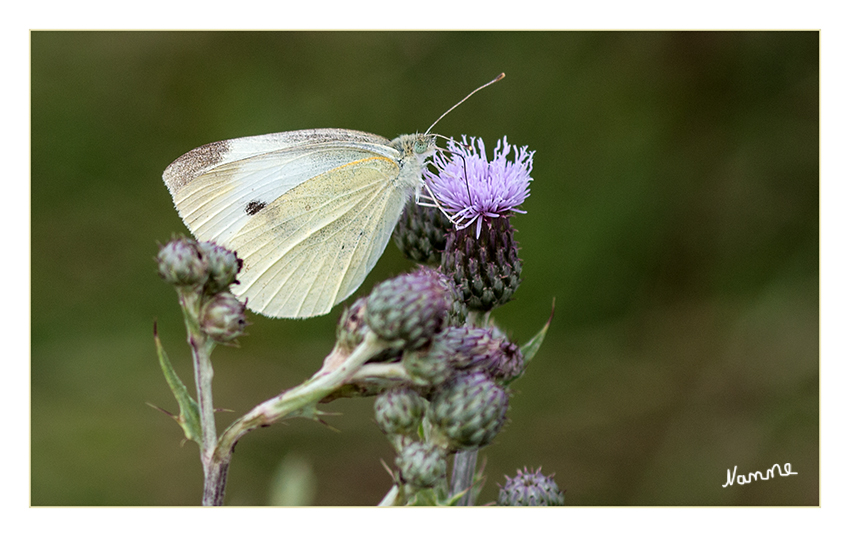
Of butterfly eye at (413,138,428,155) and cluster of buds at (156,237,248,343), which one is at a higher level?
butterfly eye at (413,138,428,155)

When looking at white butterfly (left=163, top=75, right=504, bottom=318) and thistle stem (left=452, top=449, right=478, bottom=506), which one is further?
white butterfly (left=163, top=75, right=504, bottom=318)

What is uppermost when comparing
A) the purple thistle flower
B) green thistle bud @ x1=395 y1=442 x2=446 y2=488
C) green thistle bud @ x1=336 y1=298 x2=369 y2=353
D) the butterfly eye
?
the butterfly eye

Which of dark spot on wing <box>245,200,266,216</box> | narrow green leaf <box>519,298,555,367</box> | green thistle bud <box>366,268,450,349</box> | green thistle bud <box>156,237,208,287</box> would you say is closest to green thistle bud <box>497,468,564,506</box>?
narrow green leaf <box>519,298,555,367</box>

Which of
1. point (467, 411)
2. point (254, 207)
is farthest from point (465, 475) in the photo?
point (254, 207)

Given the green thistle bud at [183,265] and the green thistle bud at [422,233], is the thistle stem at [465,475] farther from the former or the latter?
the green thistle bud at [183,265]

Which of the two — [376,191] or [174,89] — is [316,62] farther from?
[376,191]

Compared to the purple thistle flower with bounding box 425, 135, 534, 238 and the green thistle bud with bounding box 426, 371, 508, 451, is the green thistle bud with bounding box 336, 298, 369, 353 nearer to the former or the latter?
the green thistle bud with bounding box 426, 371, 508, 451

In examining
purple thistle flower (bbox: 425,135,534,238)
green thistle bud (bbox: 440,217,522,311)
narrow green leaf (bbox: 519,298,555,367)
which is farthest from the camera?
purple thistle flower (bbox: 425,135,534,238)

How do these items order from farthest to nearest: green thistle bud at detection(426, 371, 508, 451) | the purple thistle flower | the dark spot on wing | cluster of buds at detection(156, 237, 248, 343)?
the dark spot on wing
the purple thistle flower
cluster of buds at detection(156, 237, 248, 343)
green thistle bud at detection(426, 371, 508, 451)
